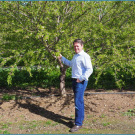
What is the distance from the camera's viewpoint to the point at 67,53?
16.1ft

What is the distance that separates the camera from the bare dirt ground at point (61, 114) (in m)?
4.40

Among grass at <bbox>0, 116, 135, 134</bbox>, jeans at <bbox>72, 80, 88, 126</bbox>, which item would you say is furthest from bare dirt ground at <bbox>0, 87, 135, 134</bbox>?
jeans at <bbox>72, 80, 88, 126</bbox>

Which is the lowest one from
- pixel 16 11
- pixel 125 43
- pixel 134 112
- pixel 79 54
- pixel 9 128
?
pixel 9 128

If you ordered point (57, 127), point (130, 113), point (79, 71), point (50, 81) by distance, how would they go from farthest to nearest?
point (50, 81) < point (130, 113) < point (57, 127) < point (79, 71)

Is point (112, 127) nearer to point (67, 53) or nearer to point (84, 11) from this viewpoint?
point (67, 53)

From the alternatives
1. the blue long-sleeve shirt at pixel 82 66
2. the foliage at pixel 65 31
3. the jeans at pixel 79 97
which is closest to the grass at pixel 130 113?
the foliage at pixel 65 31

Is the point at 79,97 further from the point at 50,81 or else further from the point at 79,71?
the point at 50,81

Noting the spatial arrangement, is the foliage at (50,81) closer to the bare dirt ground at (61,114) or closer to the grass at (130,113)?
the bare dirt ground at (61,114)

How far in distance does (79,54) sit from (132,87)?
407cm

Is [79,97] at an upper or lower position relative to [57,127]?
upper

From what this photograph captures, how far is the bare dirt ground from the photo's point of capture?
4398 millimetres

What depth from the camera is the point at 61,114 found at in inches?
206

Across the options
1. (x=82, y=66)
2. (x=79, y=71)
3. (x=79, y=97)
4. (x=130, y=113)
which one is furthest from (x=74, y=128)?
(x=130, y=113)

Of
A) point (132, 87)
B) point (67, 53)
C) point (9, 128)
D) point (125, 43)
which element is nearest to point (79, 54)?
point (67, 53)
